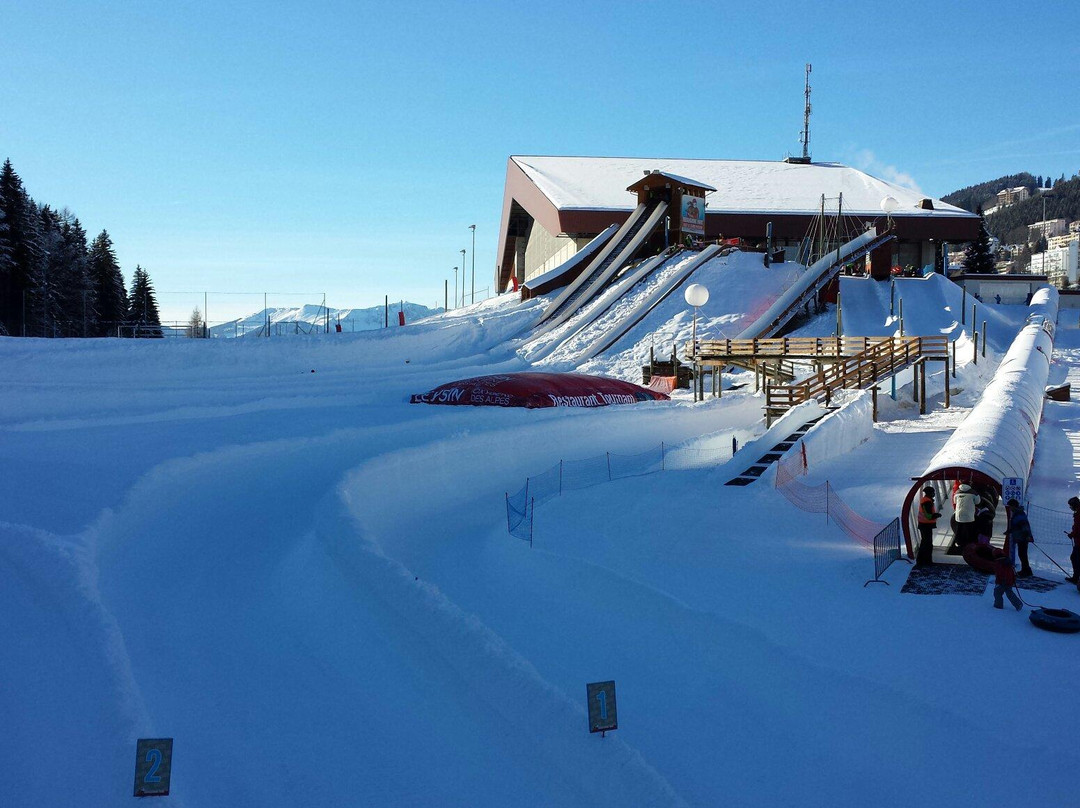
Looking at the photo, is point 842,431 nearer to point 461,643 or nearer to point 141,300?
point 461,643

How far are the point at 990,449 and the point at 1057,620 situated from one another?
4374mm

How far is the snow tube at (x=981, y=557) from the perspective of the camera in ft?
35.7

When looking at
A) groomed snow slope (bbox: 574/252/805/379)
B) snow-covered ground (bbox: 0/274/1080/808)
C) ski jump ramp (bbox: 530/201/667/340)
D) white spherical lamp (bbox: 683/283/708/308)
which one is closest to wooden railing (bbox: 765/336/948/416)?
snow-covered ground (bbox: 0/274/1080/808)

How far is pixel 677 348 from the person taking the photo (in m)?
33.4

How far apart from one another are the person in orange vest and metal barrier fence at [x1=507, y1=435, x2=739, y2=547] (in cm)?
530

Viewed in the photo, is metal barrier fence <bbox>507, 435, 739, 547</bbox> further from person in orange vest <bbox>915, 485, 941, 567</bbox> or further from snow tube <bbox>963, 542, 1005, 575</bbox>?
snow tube <bbox>963, 542, 1005, 575</bbox>

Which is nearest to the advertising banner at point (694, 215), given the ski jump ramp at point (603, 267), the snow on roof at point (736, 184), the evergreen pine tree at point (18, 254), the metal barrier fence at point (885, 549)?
the ski jump ramp at point (603, 267)

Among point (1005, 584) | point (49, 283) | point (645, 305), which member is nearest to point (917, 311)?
point (645, 305)

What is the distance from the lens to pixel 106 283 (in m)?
56.9

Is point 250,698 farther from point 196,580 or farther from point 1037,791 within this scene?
point 1037,791

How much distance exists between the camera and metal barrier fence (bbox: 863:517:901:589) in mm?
10655

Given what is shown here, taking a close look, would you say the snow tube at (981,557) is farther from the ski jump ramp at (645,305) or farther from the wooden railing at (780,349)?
the ski jump ramp at (645,305)

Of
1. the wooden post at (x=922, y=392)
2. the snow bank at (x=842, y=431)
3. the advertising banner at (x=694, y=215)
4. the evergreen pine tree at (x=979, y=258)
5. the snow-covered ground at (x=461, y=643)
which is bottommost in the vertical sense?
the snow-covered ground at (x=461, y=643)

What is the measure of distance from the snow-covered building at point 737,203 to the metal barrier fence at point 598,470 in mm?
25066
